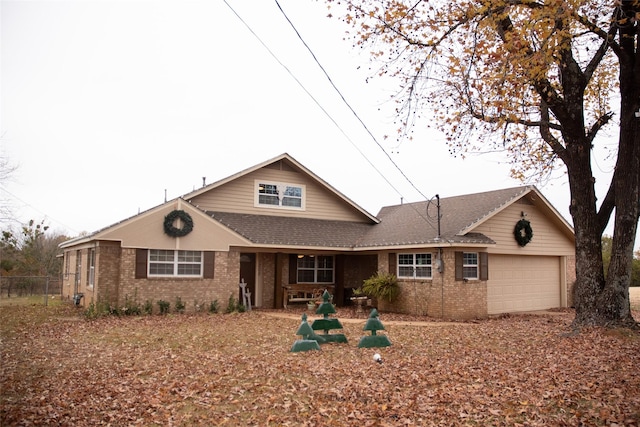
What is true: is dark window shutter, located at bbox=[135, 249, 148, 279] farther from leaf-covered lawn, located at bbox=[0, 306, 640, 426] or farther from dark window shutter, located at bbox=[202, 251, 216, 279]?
leaf-covered lawn, located at bbox=[0, 306, 640, 426]

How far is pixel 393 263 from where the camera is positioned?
63.4 ft

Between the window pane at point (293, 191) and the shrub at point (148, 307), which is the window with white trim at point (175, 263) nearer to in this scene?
the shrub at point (148, 307)

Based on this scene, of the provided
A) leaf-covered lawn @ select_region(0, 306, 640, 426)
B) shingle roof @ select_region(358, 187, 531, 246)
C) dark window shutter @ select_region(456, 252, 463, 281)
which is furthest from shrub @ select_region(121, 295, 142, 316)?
dark window shutter @ select_region(456, 252, 463, 281)

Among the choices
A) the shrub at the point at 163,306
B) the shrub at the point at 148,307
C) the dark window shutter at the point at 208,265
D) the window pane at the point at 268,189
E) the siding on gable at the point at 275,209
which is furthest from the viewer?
the window pane at the point at 268,189

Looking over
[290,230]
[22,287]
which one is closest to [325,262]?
[290,230]

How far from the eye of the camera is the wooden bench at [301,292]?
20.2 meters

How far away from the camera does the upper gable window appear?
69.8 feet

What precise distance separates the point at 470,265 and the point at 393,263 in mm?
2942

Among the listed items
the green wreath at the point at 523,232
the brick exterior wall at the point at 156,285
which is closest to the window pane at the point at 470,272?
the green wreath at the point at 523,232

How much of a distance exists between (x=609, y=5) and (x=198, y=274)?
46.7 feet

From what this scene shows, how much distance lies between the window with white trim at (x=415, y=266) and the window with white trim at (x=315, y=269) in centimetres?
392

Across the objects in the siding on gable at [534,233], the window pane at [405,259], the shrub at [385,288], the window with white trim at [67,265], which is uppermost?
the siding on gable at [534,233]

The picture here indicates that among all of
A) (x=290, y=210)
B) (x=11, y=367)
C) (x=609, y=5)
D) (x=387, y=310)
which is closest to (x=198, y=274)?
(x=290, y=210)

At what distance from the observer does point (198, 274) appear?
17.8 meters
